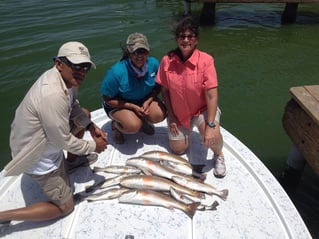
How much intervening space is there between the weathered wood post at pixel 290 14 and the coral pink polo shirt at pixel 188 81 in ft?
27.0

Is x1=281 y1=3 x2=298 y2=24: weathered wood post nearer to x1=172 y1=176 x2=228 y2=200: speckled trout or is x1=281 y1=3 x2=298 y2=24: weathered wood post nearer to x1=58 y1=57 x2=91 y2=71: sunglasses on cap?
x1=172 y1=176 x2=228 y2=200: speckled trout

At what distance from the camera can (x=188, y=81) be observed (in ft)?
11.8

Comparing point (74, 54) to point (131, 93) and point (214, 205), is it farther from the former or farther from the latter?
point (214, 205)

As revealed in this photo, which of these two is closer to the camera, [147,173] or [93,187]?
[93,187]

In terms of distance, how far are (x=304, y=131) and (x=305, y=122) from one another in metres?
0.11

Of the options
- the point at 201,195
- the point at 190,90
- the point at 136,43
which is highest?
the point at 136,43

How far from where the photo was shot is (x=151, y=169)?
372 centimetres

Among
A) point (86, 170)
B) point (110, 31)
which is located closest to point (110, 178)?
point (86, 170)

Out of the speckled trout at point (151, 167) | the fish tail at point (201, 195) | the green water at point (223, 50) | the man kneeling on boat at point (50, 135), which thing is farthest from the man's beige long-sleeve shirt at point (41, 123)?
the green water at point (223, 50)

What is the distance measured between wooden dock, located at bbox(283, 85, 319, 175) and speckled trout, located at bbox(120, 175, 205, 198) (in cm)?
139

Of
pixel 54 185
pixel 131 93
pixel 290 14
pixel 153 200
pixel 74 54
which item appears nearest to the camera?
pixel 74 54

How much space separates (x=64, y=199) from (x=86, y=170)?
0.76m

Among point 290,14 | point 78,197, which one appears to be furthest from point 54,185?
point 290,14

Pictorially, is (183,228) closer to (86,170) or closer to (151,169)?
(151,169)
